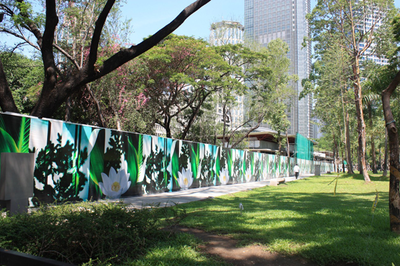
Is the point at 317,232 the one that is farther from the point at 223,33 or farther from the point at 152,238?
the point at 223,33

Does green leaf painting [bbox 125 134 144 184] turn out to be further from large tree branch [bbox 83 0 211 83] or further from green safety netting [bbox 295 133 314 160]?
green safety netting [bbox 295 133 314 160]

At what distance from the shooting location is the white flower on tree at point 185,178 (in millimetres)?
14273

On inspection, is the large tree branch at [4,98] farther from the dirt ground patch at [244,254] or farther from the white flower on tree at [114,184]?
the dirt ground patch at [244,254]

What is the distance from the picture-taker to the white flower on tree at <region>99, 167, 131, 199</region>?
9777mm

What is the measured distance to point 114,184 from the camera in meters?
10.2

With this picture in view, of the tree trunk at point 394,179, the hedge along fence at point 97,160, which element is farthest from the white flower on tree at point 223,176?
the tree trunk at point 394,179

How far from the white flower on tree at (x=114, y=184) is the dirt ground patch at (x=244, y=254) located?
586cm

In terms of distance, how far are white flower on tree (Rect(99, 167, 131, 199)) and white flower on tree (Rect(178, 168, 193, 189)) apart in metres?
3.82

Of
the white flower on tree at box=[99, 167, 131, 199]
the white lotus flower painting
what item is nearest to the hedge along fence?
the white flower on tree at box=[99, 167, 131, 199]

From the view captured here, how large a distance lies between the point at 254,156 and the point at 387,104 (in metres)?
20.1

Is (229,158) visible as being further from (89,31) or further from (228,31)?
(228,31)

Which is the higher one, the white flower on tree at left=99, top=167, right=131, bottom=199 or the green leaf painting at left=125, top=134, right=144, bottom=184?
the green leaf painting at left=125, top=134, right=144, bottom=184

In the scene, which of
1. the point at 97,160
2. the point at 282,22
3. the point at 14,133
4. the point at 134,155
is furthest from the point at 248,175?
the point at 282,22

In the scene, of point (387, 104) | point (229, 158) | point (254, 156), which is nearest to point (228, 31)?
point (254, 156)
